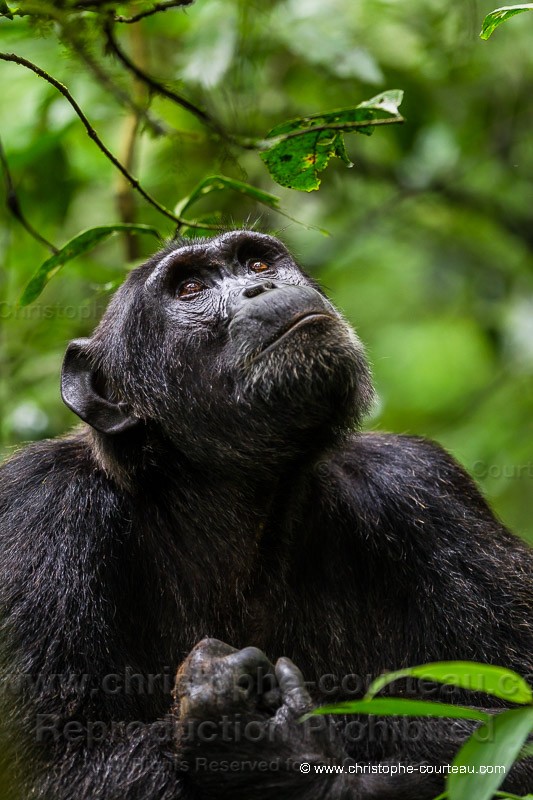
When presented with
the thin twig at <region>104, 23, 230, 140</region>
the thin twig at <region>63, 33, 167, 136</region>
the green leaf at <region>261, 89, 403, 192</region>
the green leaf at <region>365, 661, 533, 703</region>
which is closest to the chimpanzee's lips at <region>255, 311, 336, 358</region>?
the green leaf at <region>261, 89, 403, 192</region>

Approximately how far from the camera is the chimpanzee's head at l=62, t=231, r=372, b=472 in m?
5.54

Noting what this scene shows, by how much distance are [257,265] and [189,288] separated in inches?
18.4

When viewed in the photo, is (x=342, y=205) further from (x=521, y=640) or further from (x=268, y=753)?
(x=268, y=753)

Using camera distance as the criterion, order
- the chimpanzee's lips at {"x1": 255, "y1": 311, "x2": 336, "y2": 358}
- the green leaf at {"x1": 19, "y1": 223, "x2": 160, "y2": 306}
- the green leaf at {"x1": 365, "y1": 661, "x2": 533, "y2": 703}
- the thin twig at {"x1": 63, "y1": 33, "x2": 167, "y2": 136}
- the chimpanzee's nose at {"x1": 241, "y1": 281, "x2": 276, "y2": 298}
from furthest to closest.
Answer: the green leaf at {"x1": 19, "y1": 223, "x2": 160, "y2": 306}, the chimpanzee's nose at {"x1": 241, "y1": 281, "x2": 276, "y2": 298}, the chimpanzee's lips at {"x1": 255, "y1": 311, "x2": 336, "y2": 358}, the thin twig at {"x1": 63, "y1": 33, "x2": 167, "y2": 136}, the green leaf at {"x1": 365, "y1": 661, "x2": 533, "y2": 703}

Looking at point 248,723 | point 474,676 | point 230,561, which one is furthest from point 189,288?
point 474,676

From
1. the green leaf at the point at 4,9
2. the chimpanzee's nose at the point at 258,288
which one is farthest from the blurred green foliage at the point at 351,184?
the chimpanzee's nose at the point at 258,288

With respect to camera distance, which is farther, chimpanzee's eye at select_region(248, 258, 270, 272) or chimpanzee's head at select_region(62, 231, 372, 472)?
chimpanzee's eye at select_region(248, 258, 270, 272)

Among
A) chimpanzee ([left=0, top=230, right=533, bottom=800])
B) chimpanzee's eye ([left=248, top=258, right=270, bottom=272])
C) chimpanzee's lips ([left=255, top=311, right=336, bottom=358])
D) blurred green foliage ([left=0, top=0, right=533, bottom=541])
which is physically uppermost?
blurred green foliage ([left=0, top=0, right=533, bottom=541])

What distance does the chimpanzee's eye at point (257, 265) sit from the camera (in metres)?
6.34

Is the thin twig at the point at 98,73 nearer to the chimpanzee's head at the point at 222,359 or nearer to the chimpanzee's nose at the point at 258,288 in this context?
the chimpanzee's head at the point at 222,359

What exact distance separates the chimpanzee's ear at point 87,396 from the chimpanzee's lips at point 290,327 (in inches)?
39.0

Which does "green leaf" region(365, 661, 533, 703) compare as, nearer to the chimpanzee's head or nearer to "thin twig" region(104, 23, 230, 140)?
the chimpanzee's head

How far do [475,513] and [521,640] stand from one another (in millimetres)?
834

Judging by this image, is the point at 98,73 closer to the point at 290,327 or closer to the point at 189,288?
the point at 189,288
